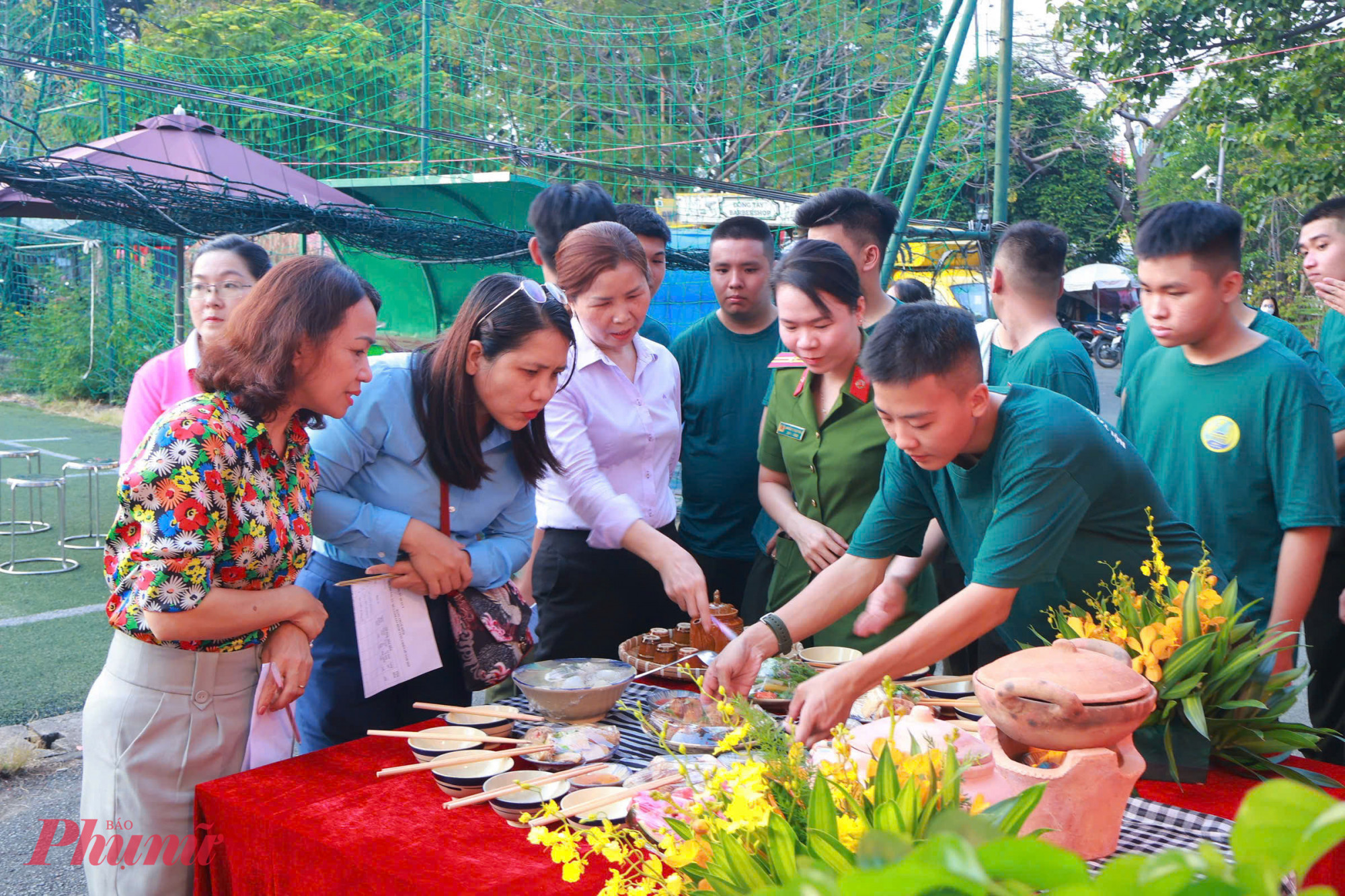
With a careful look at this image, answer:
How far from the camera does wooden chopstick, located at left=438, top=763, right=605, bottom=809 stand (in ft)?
4.73

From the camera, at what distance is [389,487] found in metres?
2.01

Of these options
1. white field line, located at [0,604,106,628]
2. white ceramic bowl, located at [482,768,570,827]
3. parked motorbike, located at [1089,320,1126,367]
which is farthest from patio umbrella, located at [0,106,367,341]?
parked motorbike, located at [1089,320,1126,367]

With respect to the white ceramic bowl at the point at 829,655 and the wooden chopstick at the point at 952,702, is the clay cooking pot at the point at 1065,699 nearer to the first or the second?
the wooden chopstick at the point at 952,702

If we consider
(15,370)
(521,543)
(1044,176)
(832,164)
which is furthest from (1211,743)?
(1044,176)

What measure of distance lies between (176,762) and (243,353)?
69cm

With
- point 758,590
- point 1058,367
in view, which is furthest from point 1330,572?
point 758,590

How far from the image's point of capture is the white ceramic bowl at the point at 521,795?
144 centimetres

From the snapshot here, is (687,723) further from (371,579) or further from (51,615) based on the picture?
(51,615)

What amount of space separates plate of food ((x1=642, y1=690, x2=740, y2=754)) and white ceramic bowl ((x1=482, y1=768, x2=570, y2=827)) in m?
0.19

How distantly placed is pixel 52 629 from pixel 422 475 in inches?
151

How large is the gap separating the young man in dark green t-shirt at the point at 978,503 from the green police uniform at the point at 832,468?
37cm

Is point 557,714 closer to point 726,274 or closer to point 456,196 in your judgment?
point 726,274

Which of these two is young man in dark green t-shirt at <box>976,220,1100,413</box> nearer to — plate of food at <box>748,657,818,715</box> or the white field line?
plate of food at <box>748,657,818,715</box>

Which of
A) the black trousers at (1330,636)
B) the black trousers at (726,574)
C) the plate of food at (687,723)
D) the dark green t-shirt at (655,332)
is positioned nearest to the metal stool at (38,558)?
the dark green t-shirt at (655,332)
